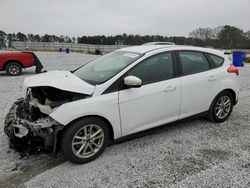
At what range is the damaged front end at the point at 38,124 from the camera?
2.50 m

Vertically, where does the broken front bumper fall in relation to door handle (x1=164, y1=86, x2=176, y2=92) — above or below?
below

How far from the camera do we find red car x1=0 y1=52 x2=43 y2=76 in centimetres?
909

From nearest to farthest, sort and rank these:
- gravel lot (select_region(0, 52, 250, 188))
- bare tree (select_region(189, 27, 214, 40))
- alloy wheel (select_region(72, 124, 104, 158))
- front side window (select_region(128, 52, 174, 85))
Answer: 1. gravel lot (select_region(0, 52, 250, 188))
2. alloy wheel (select_region(72, 124, 104, 158))
3. front side window (select_region(128, 52, 174, 85))
4. bare tree (select_region(189, 27, 214, 40))

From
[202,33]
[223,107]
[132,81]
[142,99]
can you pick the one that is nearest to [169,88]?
[142,99]

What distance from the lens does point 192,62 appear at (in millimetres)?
3521

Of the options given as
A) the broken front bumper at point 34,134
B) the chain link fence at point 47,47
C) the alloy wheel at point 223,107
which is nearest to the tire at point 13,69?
the broken front bumper at point 34,134

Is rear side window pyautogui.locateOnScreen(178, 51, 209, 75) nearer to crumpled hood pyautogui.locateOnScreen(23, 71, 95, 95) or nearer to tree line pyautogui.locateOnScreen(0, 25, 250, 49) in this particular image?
crumpled hood pyautogui.locateOnScreen(23, 71, 95, 95)

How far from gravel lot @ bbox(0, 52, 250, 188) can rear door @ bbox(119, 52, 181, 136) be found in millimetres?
378

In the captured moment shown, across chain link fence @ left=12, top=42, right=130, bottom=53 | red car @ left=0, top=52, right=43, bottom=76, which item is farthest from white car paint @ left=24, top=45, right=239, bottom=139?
chain link fence @ left=12, top=42, right=130, bottom=53

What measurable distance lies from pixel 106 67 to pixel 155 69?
793mm

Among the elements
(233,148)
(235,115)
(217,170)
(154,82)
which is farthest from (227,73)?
(217,170)

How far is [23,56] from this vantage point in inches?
366

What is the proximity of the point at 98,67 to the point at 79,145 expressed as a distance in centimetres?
137

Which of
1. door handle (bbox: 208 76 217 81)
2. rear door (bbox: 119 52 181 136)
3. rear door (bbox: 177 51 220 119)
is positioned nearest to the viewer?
rear door (bbox: 119 52 181 136)
